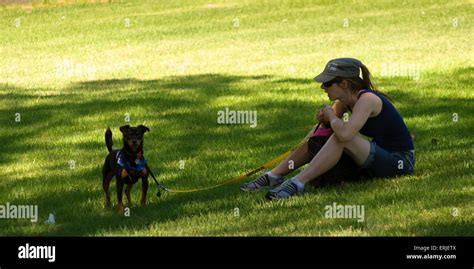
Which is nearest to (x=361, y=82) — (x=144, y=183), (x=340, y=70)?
(x=340, y=70)

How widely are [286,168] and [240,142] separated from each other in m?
3.17

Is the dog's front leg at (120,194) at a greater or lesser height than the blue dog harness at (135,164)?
lesser

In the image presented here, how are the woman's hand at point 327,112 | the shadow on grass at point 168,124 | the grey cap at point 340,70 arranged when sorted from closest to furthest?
the woman's hand at point 327,112
the grey cap at point 340,70
the shadow on grass at point 168,124

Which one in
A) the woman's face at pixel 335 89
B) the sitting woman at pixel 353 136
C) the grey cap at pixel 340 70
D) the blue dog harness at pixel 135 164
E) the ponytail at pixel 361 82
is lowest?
the blue dog harness at pixel 135 164

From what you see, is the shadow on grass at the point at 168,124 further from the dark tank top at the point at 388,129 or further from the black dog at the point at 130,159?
the dark tank top at the point at 388,129

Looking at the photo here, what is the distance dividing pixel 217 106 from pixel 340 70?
6671mm

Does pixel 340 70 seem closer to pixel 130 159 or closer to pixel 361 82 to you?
pixel 361 82

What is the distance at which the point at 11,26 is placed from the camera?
112ft

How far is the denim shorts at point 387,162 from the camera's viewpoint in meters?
9.51

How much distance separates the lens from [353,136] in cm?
921

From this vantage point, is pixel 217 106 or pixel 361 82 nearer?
pixel 361 82

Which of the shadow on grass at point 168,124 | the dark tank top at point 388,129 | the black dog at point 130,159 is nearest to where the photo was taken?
the black dog at point 130,159

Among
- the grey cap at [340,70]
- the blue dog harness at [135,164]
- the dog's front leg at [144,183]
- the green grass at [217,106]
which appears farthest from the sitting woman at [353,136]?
A: the blue dog harness at [135,164]

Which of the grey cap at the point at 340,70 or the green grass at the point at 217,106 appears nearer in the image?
the green grass at the point at 217,106
